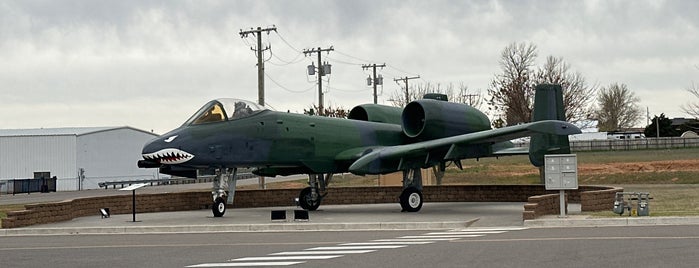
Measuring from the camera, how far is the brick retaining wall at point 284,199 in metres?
23.2

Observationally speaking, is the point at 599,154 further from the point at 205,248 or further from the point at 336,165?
the point at 205,248

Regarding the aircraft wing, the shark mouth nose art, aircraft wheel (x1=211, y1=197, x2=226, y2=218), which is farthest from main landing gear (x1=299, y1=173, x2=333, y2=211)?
the shark mouth nose art

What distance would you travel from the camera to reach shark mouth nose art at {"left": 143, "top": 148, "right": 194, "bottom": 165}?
2403cm

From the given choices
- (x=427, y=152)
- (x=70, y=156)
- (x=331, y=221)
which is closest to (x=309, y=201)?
(x=427, y=152)

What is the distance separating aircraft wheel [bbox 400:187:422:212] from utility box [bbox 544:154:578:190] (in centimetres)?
648

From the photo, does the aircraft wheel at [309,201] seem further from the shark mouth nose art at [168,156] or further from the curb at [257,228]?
the curb at [257,228]

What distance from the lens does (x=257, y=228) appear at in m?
21.5

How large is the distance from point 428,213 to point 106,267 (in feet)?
46.3

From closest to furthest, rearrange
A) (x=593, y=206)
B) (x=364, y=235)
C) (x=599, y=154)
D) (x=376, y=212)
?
(x=364, y=235) → (x=593, y=206) → (x=376, y=212) → (x=599, y=154)

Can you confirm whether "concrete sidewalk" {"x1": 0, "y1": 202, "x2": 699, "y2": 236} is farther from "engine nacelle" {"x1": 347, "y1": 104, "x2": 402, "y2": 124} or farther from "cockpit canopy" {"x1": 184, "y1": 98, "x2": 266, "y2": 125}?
"engine nacelle" {"x1": 347, "y1": 104, "x2": 402, "y2": 124}

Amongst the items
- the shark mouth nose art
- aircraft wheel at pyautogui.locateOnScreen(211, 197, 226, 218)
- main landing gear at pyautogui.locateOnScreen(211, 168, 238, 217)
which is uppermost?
the shark mouth nose art

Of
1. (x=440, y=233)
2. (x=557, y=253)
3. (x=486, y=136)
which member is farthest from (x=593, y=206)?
(x=557, y=253)

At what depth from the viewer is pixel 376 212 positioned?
27328 mm

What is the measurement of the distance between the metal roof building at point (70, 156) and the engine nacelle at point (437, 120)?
134ft
